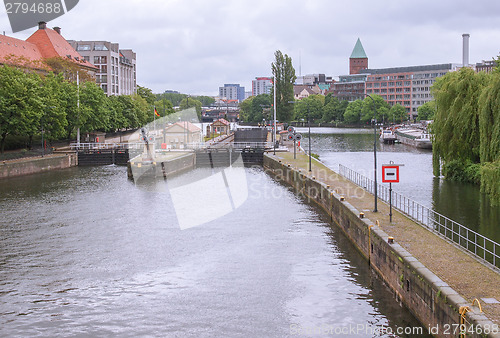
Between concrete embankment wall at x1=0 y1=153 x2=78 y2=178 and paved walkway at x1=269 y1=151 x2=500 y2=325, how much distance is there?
37755 millimetres

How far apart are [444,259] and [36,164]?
5154cm

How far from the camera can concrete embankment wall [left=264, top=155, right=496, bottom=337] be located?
15703 millimetres

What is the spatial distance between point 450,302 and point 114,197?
110ft

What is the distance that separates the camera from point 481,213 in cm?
3456

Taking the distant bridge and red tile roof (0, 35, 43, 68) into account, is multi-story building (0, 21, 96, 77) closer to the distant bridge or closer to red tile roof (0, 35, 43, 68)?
red tile roof (0, 35, 43, 68)

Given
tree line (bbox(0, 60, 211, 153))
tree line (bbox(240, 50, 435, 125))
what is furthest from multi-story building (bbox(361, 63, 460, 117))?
tree line (bbox(0, 60, 211, 153))

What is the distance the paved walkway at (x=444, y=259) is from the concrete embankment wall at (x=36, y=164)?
37.8 meters

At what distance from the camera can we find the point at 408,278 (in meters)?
19.3

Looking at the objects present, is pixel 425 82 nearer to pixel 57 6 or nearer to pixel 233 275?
pixel 57 6

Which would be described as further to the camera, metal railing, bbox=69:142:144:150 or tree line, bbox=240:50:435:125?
tree line, bbox=240:50:435:125

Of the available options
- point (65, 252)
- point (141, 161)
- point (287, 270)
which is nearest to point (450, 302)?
point (287, 270)

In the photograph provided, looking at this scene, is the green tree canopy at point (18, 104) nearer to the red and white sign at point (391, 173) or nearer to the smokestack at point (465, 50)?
the red and white sign at point (391, 173)

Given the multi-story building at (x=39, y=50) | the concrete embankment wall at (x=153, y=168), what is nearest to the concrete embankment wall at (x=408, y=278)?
the concrete embankment wall at (x=153, y=168)

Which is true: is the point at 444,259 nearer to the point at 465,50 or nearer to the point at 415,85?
the point at 465,50
